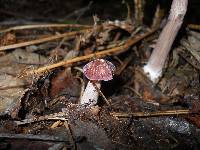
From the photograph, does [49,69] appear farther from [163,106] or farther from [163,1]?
[163,1]

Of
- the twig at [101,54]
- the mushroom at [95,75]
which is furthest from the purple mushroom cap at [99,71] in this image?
the twig at [101,54]

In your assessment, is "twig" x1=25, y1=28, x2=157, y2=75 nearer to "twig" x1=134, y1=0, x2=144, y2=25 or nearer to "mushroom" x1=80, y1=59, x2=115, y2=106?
"twig" x1=134, y1=0, x2=144, y2=25

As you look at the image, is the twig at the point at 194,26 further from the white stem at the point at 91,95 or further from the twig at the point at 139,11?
the white stem at the point at 91,95

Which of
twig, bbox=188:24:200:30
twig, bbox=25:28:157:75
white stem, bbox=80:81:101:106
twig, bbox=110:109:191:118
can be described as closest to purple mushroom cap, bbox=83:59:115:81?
white stem, bbox=80:81:101:106

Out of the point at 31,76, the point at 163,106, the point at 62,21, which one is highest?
the point at 62,21

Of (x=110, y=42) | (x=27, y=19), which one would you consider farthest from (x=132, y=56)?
(x=27, y=19)

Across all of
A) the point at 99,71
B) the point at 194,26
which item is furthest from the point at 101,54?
the point at 194,26
